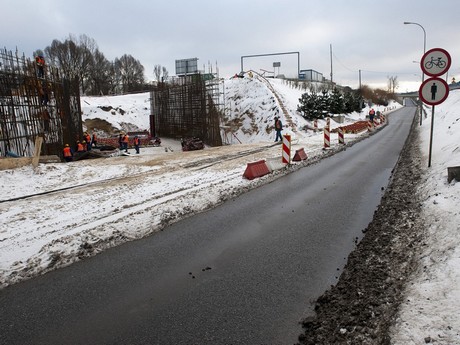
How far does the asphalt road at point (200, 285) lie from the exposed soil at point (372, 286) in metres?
0.18

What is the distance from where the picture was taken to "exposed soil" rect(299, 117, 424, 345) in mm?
3291

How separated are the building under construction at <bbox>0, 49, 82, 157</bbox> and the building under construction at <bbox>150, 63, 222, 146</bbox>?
33.2 ft

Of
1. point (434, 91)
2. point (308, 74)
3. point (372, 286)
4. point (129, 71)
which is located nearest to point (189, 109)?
point (434, 91)

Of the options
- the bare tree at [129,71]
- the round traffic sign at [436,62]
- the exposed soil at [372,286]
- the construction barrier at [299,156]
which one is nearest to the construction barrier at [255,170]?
the construction barrier at [299,156]

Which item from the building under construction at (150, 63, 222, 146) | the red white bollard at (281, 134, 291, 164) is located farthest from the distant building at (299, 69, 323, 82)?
the red white bollard at (281, 134, 291, 164)

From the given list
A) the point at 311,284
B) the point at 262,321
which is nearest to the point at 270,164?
the point at 311,284

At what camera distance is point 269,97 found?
36500 mm

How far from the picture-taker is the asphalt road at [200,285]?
3.47 m

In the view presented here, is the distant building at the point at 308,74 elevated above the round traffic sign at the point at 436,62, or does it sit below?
above

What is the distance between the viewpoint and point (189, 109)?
2983 cm

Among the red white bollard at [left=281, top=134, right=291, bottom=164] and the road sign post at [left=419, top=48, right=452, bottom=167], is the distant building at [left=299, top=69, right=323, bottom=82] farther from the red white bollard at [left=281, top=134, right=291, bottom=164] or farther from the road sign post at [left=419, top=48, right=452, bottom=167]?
the road sign post at [left=419, top=48, right=452, bottom=167]

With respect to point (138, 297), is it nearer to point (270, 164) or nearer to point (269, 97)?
point (270, 164)

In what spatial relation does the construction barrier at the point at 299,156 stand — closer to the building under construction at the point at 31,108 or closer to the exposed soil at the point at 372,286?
the exposed soil at the point at 372,286

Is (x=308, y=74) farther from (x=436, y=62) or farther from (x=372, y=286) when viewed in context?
(x=372, y=286)
